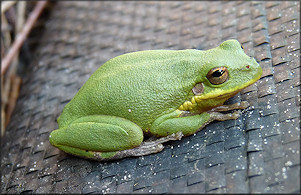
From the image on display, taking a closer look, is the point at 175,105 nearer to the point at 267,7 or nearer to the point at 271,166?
the point at 271,166

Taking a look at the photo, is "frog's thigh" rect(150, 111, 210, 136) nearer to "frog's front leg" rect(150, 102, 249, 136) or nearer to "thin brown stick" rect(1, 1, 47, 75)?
"frog's front leg" rect(150, 102, 249, 136)

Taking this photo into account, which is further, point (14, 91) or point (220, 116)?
point (14, 91)

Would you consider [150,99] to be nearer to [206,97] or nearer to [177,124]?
[177,124]

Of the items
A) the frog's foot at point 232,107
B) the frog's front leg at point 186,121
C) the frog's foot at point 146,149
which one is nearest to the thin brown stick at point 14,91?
the frog's foot at point 146,149

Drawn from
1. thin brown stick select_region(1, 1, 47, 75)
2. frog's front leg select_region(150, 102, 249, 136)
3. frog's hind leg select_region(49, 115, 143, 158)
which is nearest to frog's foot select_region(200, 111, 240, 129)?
frog's front leg select_region(150, 102, 249, 136)

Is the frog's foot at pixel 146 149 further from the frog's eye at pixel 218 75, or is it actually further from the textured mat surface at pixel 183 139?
the frog's eye at pixel 218 75

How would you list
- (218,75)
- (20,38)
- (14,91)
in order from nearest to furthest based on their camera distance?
(218,75), (20,38), (14,91)

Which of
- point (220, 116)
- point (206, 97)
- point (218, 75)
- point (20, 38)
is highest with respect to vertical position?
point (20, 38)

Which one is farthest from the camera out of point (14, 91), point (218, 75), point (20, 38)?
point (14, 91)

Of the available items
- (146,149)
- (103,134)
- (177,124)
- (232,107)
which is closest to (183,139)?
(177,124)
